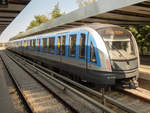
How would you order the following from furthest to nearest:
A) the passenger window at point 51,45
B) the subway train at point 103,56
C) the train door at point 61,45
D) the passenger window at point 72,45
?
the passenger window at point 51,45 → the train door at point 61,45 → the passenger window at point 72,45 → the subway train at point 103,56

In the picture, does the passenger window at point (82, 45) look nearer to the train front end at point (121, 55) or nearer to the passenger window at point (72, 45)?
the passenger window at point (72, 45)

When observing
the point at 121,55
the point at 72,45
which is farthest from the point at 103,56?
the point at 72,45

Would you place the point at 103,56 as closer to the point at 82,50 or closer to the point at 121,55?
the point at 121,55

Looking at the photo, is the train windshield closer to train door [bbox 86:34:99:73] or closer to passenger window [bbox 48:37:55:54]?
train door [bbox 86:34:99:73]

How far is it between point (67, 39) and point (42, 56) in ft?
16.5

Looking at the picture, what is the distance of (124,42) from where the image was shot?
7.11 meters

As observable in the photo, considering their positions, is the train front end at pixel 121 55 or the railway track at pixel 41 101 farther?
the train front end at pixel 121 55

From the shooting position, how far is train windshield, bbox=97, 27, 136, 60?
21.4 ft

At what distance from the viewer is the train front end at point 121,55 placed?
6.33 meters

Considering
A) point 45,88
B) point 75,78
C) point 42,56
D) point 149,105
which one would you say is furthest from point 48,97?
point 42,56

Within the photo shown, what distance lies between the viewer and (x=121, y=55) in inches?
261

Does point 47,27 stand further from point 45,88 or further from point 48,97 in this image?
point 48,97

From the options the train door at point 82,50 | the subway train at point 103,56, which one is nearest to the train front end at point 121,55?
the subway train at point 103,56

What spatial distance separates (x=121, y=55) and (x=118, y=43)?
0.58 meters
